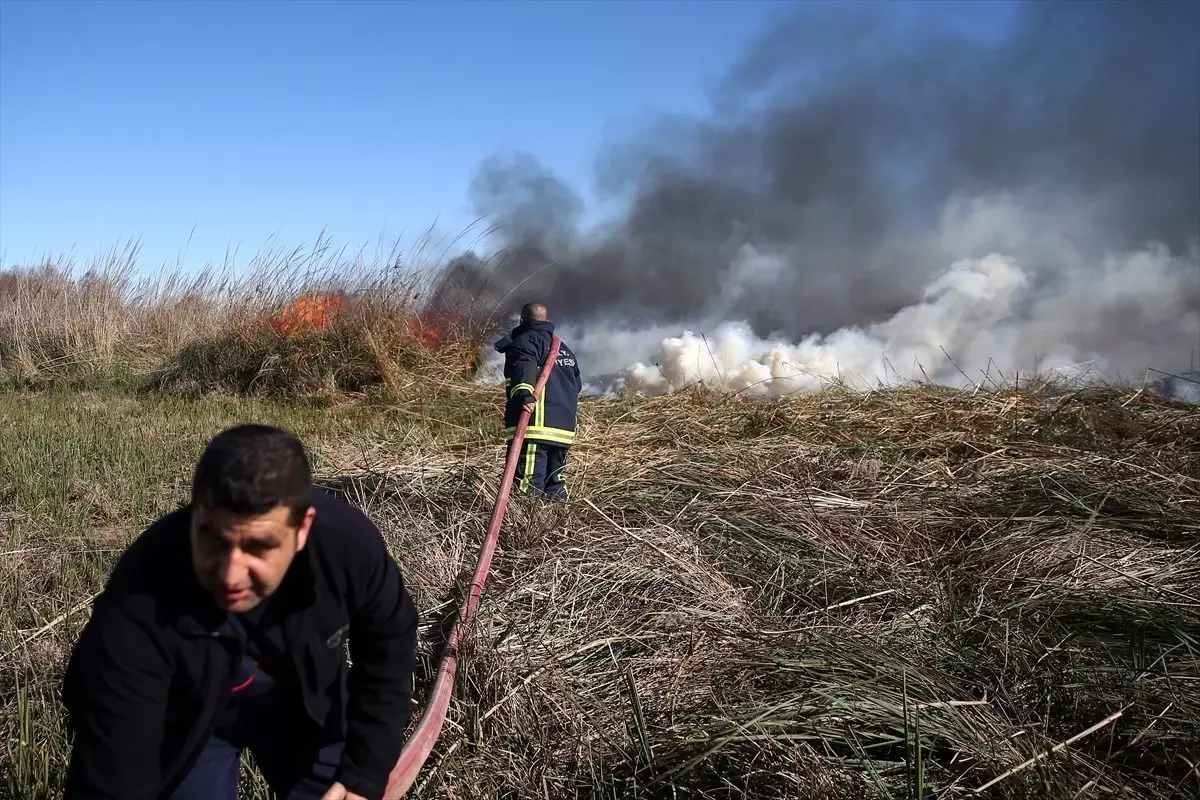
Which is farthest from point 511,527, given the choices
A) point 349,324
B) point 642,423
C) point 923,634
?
point 349,324

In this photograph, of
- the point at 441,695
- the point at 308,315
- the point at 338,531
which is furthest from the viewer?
the point at 308,315

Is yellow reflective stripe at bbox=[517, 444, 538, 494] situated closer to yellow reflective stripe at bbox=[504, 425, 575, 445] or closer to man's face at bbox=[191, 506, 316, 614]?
yellow reflective stripe at bbox=[504, 425, 575, 445]

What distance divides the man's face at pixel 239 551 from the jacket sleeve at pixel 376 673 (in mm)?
236

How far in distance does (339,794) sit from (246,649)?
0.36 meters

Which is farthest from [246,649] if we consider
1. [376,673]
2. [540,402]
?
[540,402]

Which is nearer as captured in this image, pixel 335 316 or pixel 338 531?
pixel 338 531

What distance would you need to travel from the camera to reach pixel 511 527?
14.9 feet

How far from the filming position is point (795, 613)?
154 inches

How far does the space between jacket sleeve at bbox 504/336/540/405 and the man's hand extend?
12.8 ft

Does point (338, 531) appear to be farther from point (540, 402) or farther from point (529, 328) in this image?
point (529, 328)

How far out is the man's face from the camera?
177 cm

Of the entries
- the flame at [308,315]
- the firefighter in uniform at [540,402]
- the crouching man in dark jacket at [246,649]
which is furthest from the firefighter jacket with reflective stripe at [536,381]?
the flame at [308,315]

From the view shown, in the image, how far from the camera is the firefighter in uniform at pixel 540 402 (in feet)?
20.3

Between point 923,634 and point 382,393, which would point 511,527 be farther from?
point 382,393
